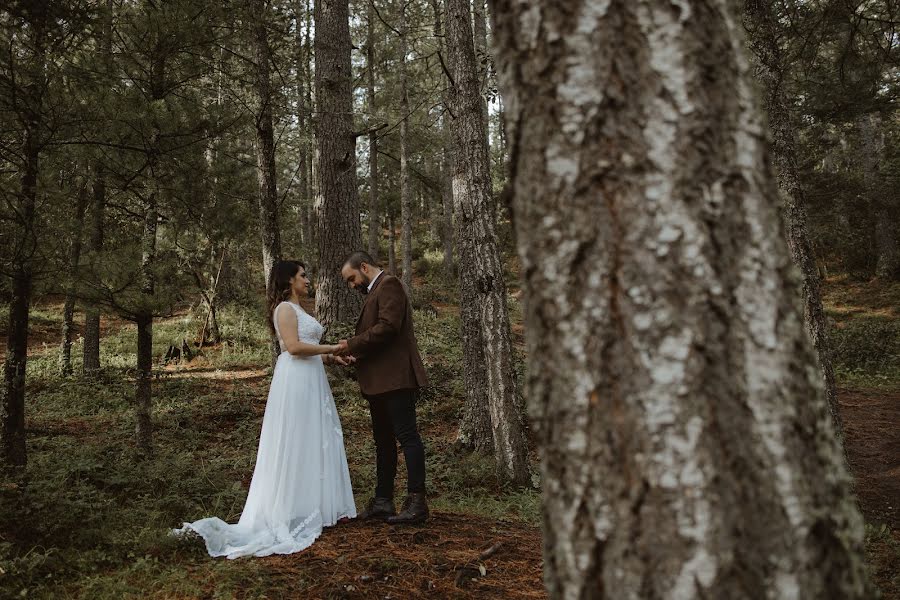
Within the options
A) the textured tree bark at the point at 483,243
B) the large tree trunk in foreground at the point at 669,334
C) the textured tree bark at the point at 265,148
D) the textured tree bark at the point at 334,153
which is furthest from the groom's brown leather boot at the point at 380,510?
the textured tree bark at the point at 334,153

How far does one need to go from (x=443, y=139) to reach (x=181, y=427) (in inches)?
689

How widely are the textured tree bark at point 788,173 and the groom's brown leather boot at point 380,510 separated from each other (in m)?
4.29

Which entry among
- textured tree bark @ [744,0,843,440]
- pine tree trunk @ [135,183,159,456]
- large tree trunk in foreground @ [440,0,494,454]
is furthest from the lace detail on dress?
textured tree bark @ [744,0,843,440]

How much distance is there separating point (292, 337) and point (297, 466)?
104 centimetres

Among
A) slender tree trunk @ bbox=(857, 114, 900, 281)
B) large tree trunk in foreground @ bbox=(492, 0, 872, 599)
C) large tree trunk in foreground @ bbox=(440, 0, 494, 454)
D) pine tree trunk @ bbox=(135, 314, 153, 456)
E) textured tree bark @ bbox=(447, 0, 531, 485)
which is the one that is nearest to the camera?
large tree trunk in foreground @ bbox=(492, 0, 872, 599)

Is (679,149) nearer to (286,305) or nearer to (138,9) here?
(286,305)

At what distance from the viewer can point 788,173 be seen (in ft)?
20.7

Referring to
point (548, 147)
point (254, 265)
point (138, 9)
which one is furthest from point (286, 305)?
point (254, 265)

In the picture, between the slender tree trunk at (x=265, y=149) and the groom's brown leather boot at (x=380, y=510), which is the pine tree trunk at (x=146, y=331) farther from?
the groom's brown leather boot at (x=380, y=510)

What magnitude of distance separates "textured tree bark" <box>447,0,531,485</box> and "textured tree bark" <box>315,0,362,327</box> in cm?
427

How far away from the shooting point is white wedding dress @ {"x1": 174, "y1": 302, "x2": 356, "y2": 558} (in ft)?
15.5

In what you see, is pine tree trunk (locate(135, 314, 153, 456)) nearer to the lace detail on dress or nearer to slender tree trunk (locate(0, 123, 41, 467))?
slender tree trunk (locate(0, 123, 41, 467))

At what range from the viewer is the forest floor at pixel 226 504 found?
3.77 meters

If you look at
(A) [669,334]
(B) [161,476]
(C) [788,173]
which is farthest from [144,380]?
(C) [788,173]
